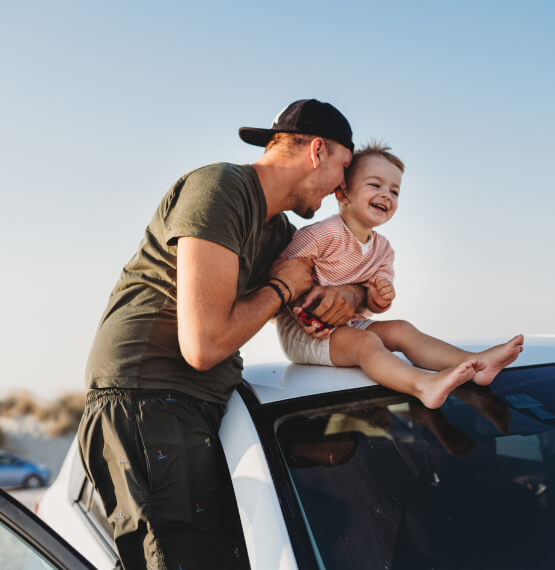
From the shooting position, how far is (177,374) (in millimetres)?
1734

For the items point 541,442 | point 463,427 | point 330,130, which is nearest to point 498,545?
point 463,427

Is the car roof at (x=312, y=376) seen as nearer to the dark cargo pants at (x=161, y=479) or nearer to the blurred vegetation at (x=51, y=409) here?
the dark cargo pants at (x=161, y=479)

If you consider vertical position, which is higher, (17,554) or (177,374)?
(177,374)

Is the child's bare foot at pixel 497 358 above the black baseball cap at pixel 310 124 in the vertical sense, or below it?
below

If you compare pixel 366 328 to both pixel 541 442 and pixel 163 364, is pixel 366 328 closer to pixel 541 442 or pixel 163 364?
pixel 541 442

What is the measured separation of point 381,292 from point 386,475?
3.98 feet

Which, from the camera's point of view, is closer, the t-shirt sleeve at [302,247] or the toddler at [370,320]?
the toddler at [370,320]

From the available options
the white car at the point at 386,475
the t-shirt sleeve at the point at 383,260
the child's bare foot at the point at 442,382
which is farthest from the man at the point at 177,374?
the t-shirt sleeve at the point at 383,260

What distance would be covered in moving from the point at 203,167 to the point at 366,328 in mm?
1174

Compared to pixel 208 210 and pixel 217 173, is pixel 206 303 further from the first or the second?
pixel 217 173

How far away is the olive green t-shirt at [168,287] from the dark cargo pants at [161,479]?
65 mm

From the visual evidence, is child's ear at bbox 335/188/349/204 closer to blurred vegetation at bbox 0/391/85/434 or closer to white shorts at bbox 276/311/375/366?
white shorts at bbox 276/311/375/366

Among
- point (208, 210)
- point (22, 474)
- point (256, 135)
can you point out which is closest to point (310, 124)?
point (256, 135)

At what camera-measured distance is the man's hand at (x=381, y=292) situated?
2666 mm
